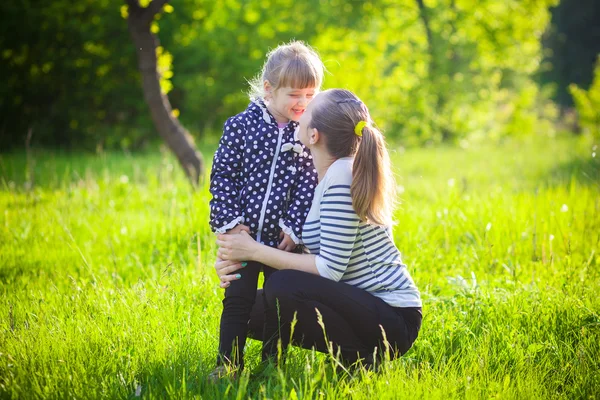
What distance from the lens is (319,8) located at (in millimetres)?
14258

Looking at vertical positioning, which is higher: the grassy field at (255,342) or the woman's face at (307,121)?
the woman's face at (307,121)

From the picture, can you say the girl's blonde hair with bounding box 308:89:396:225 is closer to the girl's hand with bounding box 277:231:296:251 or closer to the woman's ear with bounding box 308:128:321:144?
the woman's ear with bounding box 308:128:321:144

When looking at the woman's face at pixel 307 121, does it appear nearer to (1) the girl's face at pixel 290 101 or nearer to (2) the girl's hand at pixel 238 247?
(1) the girl's face at pixel 290 101

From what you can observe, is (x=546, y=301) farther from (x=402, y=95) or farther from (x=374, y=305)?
(x=402, y=95)

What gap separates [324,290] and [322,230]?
262 mm

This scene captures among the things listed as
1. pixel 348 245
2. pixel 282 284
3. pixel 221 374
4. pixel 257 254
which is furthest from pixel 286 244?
pixel 221 374

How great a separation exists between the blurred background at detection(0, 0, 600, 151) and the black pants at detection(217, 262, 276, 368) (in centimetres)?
797

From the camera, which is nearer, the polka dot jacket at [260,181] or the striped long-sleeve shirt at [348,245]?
the striped long-sleeve shirt at [348,245]

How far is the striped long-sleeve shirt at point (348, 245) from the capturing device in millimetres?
2367

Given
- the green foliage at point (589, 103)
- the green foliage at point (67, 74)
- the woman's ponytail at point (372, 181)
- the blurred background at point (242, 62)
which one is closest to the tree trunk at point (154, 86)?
the woman's ponytail at point (372, 181)

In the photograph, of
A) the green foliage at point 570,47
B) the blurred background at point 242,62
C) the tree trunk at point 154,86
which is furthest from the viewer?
the green foliage at point 570,47

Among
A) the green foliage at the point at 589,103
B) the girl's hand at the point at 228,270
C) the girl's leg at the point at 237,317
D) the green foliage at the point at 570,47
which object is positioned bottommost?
the girl's leg at the point at 237,317

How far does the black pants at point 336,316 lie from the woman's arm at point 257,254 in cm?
7

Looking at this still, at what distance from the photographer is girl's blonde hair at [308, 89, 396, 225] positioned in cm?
234
